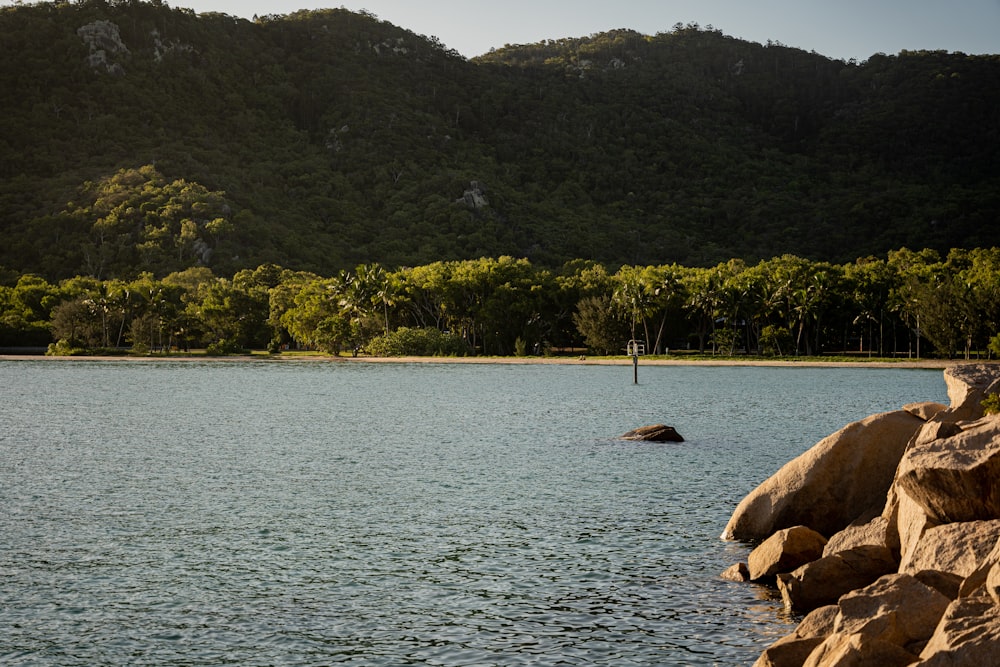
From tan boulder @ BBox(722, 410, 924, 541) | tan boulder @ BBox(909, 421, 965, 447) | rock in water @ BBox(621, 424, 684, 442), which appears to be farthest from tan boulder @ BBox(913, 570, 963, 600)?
rock in water @ BBox(621, 424, 684, 442)

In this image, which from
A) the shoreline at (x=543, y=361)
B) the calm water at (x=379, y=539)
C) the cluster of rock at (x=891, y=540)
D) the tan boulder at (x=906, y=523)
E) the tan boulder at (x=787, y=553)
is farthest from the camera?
the shoreline at (x=543, y=361)

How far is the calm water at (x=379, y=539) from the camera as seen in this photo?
15266 mm

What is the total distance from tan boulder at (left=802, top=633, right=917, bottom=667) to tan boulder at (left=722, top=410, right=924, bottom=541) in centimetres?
932

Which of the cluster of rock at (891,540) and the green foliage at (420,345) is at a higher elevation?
the green foliage at (420,345)

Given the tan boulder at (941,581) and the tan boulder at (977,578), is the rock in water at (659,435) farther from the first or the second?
the tan boulder at (977,578)

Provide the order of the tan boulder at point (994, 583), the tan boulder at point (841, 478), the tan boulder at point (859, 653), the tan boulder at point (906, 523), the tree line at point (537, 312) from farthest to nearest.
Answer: the tree line at point (537, 312)
the tan boulder at point (841, 478)
the tan boulder at point (906, 523)
the tan boulder at point (859, 653)
the tan boulder at point (994, 583)

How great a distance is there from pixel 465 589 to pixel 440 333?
397ft

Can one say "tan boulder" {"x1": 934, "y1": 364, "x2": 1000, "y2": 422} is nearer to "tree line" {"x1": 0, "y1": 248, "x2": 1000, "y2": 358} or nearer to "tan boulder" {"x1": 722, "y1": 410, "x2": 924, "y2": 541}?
"tan boulder" {"x1": 722, "y1": 410, "x2": 924, "y2": 541}

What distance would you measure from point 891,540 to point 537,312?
127 meters

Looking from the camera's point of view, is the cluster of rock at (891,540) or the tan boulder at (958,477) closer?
the cluster of rock at (891,540)

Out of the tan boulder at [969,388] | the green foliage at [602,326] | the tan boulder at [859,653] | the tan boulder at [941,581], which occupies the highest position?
the green foliage at [602,326]

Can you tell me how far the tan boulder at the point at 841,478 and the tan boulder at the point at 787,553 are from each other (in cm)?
223

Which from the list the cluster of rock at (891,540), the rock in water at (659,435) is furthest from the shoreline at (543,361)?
the cluster of rock at (891,540)

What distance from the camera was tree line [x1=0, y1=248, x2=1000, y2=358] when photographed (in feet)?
433
